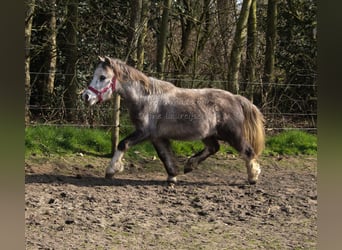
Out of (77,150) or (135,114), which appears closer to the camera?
(135,114)

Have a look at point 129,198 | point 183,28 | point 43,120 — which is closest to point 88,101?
point 129,198

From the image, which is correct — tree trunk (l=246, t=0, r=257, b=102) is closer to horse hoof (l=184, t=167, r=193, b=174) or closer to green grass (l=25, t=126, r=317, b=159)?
green grass (l=25, t=126, r=317, b=159)

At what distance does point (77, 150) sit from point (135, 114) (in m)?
1.38

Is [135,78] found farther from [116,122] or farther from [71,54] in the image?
[71,54]

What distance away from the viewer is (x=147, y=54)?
7516 mm

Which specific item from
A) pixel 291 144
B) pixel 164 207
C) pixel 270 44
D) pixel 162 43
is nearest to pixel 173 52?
pixel 162 43

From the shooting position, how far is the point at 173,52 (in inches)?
289

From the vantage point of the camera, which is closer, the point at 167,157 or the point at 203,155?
the point at 167,157

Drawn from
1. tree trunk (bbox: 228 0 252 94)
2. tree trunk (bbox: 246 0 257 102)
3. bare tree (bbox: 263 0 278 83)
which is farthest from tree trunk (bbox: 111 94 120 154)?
bare tree (bbox: 263 0 278 83)

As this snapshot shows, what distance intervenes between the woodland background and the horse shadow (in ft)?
4.48

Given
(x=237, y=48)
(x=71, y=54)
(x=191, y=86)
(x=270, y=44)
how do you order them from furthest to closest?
(x=270, y=44), (x=71, y=54), (x=237, y=48), (x=191, y=86)

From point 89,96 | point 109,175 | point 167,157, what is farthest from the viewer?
point 167,157

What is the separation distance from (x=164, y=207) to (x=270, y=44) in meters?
4.07
